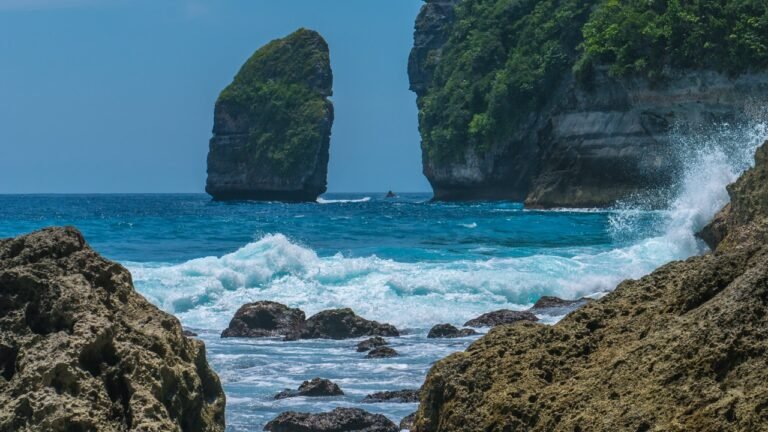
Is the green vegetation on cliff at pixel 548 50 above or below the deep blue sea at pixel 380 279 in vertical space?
above

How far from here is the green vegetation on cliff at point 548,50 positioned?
42031 millimetres

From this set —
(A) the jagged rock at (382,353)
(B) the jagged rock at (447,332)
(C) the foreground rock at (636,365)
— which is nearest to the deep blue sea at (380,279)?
(A) the jagged rock at (382,353)

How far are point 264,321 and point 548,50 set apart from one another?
45.2m

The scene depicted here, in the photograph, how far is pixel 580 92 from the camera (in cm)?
4934

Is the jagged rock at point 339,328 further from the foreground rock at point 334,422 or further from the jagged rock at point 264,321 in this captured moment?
the foreground rock at point 334,422

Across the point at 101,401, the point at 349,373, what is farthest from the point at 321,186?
the point at 101,401

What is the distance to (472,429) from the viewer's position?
14.7 ft

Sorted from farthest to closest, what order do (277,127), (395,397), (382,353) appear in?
(277,127)
(382,353)
(395,397)

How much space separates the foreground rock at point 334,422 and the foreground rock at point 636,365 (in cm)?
237

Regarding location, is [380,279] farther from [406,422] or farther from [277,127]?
[277,127]

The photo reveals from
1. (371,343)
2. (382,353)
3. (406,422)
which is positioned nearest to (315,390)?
(406,422)

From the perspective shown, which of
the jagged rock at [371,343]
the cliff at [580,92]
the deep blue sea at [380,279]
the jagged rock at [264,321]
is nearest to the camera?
the deep blue sea at [380,279]

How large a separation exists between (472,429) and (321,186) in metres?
82.1

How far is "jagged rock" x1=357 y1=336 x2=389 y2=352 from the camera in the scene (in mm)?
12238
